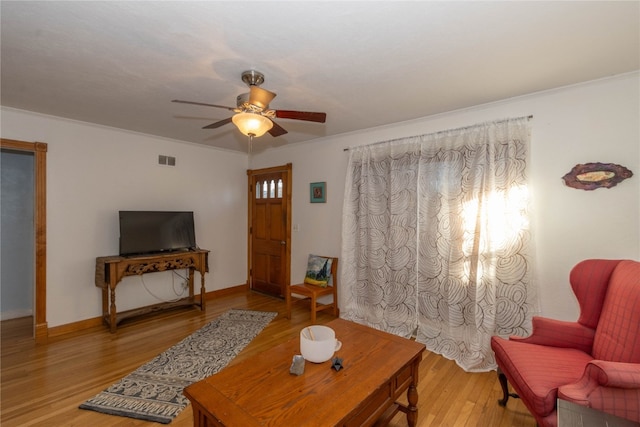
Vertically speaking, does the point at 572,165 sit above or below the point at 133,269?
above

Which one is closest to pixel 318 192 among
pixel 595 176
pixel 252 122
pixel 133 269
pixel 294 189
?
pixel 294 189

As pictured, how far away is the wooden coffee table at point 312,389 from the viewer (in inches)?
48.8

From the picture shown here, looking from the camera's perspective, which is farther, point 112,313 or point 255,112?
point 112,313

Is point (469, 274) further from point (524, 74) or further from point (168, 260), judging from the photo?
point (168, 260)

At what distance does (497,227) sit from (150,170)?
421 centimetres

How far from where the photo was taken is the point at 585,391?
1.34m

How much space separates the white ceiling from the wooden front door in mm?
1978

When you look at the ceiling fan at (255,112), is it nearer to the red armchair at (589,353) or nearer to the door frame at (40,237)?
the red armchair at (589,353)

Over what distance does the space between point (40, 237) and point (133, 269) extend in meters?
0.95

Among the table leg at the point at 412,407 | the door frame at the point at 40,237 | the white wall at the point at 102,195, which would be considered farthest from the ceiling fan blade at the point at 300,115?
the door frame at the point at 40,237

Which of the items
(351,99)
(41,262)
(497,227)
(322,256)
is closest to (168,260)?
(41,262)

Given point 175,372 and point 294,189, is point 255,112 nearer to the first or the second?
point 175,372

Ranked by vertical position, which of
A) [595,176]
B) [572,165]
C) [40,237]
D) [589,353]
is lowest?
[589,353]

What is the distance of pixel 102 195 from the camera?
135 inches
